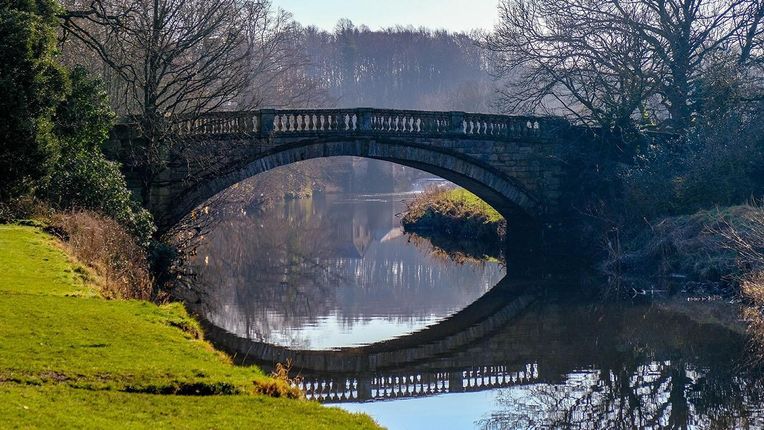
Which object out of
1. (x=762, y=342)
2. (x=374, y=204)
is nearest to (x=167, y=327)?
(x=762, y=342)

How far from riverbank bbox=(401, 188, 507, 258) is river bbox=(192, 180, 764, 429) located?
Result: 3242 mm

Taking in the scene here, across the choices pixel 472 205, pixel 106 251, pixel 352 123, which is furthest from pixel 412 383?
pixel 472 205

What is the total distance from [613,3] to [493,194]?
7035 mm

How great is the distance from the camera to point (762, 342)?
54.0 ft

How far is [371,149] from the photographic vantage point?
27875 mm

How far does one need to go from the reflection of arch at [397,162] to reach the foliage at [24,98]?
7.40 meters

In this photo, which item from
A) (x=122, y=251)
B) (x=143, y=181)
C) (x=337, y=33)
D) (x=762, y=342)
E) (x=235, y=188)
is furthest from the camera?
(x=337, y=33)

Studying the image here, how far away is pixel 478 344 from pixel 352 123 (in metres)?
10.8

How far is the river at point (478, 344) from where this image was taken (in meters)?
13.4

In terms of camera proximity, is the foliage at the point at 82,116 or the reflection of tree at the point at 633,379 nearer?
the reflection of tree at the point at 633,379

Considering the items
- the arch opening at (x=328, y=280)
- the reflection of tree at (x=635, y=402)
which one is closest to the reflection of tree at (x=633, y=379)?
the reflection of tree at (x=635, y=402)

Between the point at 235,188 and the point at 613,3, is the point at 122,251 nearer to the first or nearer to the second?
the point at 613,3

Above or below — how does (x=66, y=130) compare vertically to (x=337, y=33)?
below

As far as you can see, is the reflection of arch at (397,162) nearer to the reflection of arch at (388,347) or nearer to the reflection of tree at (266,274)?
the reflection of tree at (266,274)
